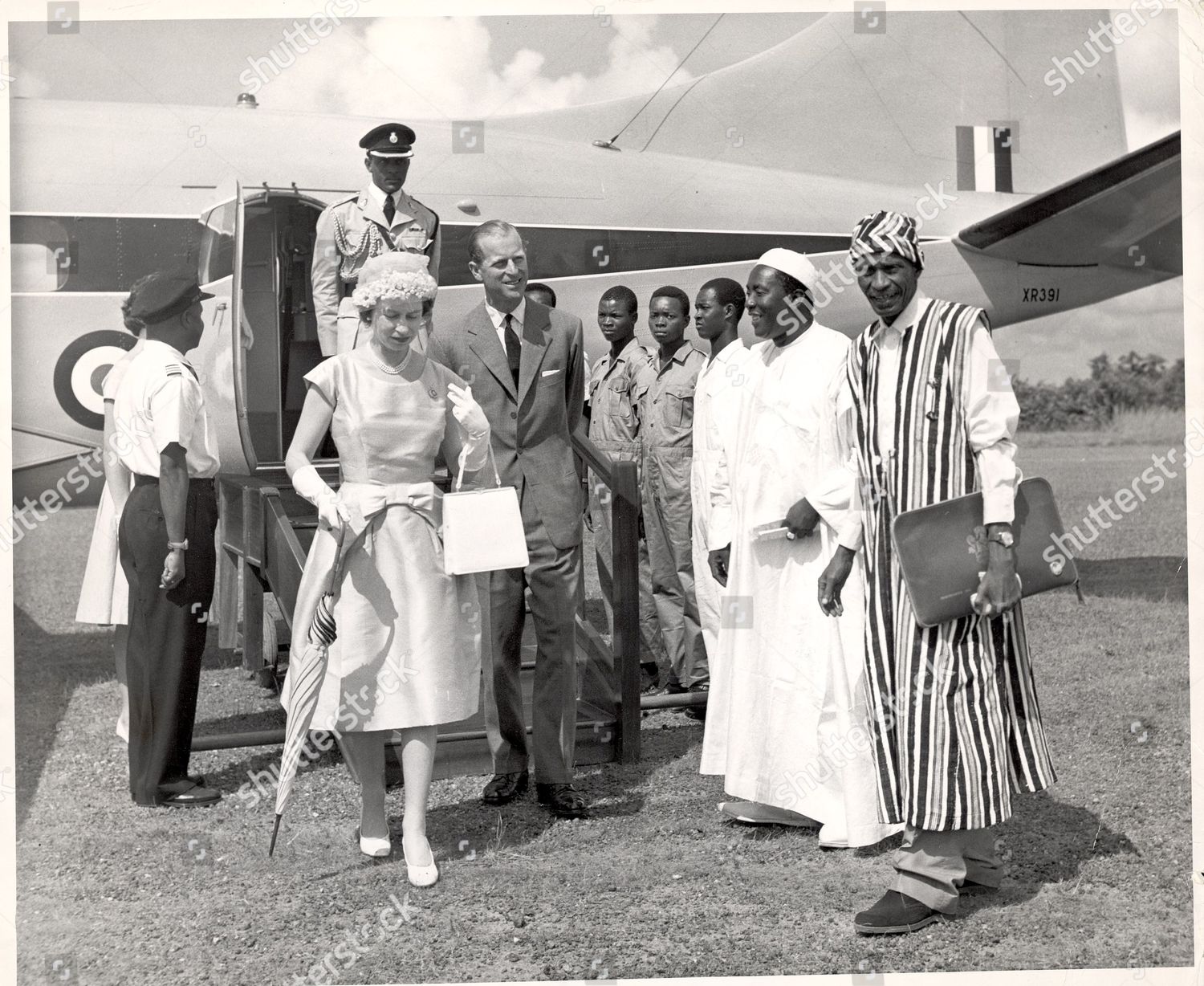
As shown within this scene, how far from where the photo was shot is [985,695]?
11.5ft

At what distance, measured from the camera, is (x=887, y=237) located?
3488 mm

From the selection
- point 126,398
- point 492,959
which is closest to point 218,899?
point 492,959

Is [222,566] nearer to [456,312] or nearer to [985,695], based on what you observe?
[456,312]

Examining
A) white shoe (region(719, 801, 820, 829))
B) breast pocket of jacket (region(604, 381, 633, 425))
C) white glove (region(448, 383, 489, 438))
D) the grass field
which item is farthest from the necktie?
breast pocket of jacket (region(604, 381, 633, 425))

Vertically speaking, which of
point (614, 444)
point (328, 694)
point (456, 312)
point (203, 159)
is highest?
point (203, 159)

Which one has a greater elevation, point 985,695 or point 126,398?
point 126,398

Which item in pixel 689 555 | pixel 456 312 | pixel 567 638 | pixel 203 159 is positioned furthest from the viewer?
pixel 456 312

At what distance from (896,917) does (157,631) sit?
290cm

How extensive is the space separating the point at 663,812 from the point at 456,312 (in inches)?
213

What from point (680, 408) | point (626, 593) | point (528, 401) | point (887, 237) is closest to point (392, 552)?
point (528, 401)

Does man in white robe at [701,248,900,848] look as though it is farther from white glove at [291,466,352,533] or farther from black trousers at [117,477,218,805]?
black trousers at [117,477,218,805]

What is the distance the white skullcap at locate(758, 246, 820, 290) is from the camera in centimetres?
422

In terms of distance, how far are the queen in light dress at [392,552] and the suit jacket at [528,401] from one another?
48 centimetres

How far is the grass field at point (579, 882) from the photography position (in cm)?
343
